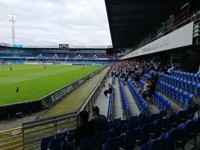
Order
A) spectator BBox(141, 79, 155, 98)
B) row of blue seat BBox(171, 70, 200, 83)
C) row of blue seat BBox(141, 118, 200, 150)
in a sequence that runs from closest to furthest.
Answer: row of blue seat BBox(141, 118, 200, 150), row of blue seat BBox(171, 70, 200, 83), spectator BBox(141, 79, 155, 98)

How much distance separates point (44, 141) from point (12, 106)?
6.20 meters

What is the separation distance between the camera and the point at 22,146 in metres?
5.38

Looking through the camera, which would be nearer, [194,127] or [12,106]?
[194,127]

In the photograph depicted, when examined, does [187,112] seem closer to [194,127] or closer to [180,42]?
[194,127]

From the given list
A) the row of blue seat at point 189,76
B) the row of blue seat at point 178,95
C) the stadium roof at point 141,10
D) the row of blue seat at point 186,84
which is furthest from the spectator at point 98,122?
the stadium roof at point 141,10

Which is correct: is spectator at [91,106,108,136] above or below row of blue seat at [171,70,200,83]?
below

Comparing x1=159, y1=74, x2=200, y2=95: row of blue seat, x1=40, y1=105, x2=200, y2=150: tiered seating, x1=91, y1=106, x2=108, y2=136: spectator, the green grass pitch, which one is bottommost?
the green grass pitch

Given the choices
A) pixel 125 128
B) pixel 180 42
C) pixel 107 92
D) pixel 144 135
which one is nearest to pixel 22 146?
pixel 125 128

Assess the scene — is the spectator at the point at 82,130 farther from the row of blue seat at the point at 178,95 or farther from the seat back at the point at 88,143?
the row of blue seat at the point at 178,95

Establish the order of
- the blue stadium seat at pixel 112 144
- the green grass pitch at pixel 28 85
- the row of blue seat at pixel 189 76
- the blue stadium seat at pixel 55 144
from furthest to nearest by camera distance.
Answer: the green grass pitch at pixel 28 85 < the row of blue seat at pixel 189 76 < the blue stadium seat at pixel 55 144 < the blue stadium seat at pixel 112 144

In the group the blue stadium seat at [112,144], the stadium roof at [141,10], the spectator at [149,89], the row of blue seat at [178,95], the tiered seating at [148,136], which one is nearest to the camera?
the blue stadium seat at [112,144]

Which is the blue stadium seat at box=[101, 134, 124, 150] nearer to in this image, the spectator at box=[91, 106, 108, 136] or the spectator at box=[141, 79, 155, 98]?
the spectator at box=[91, 106, 108, 136]

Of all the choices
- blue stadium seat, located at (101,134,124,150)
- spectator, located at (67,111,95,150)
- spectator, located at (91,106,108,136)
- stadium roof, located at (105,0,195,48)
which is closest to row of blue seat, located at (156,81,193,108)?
spectator, located at (91,106,108,136)

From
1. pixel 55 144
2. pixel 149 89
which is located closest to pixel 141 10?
pixel 149 89
